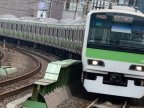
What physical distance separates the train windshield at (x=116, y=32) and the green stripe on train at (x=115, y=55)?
14cm

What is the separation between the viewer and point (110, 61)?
13875 millimetres

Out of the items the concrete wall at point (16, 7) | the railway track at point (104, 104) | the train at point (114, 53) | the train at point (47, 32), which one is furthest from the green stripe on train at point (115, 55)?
the concrete wall at point (16, 7)

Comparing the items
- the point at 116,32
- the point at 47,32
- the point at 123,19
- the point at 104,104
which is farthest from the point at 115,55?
the point at 47,32

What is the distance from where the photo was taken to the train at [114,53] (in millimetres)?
13836

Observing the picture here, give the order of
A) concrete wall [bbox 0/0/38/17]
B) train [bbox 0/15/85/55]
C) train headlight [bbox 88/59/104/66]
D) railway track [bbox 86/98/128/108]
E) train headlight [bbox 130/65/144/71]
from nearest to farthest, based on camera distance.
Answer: railway track [bbox 86/98/128/108] → train headlight [bbox 130/65/144/71] → train headlight [bbox 88/59/104/66] → train [bbox 0/15/85/55] → concrete wall [bbox 0/0/38/17]

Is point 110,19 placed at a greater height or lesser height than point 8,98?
greater

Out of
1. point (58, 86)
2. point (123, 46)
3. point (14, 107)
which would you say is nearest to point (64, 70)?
point (58, 86)

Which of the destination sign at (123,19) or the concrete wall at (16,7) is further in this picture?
the concrete wall at (16,7)

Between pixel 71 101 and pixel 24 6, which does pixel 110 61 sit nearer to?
pixel 71 101

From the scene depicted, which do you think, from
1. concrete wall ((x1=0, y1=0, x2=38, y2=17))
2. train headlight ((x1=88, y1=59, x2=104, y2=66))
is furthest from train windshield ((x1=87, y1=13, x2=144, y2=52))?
concrete wall ((x1=0, y1=0, x2=38, y2=17))

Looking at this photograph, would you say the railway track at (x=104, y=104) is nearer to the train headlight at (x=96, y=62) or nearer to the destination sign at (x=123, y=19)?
the train headlight at (x=96, y=62)

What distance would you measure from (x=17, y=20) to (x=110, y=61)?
3698 centimetres

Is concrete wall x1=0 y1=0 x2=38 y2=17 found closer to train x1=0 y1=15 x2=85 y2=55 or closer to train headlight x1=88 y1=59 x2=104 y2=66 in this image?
train x1=0 y1=15 x2=85 y2=55

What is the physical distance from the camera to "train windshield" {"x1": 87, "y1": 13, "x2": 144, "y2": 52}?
14109 mm
